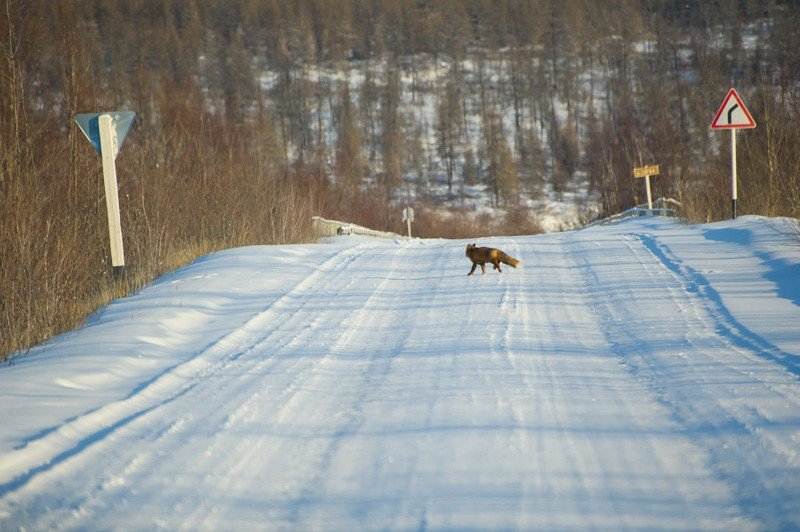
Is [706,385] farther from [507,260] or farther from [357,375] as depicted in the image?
[507,260]

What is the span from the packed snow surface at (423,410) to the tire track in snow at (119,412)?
2 centimetres

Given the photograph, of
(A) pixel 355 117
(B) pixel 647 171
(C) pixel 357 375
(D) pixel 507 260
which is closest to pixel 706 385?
(C) pixel 357 375

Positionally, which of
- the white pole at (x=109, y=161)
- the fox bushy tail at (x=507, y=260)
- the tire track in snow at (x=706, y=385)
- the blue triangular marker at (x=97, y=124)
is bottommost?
the tire track in snow at (x=706, y=385)

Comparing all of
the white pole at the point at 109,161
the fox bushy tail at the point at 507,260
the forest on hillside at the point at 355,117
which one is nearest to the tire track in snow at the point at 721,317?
the fox bushy tail at the point at 507,260

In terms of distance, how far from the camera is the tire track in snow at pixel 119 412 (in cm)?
468

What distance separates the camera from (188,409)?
19.0ft

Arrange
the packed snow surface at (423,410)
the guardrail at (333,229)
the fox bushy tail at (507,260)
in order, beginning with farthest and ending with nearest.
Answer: the guardrail at (333,229), the fox bushy tail at (507,260), the packed snow surface at (423,410)

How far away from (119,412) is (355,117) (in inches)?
2942

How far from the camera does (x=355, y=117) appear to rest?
7869 cm

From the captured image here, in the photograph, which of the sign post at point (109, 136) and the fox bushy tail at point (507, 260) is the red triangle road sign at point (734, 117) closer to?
the fox bushy tail at point (507, 260)

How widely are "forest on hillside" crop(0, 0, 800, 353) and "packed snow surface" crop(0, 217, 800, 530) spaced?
2.87 m

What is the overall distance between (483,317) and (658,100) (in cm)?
6630

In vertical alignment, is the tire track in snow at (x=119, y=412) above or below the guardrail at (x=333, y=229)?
below

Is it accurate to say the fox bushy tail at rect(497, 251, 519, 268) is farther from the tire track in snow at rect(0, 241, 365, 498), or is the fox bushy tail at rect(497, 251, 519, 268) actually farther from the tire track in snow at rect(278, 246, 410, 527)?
the tire track in snow at rect(0, 241, 365, 498)
